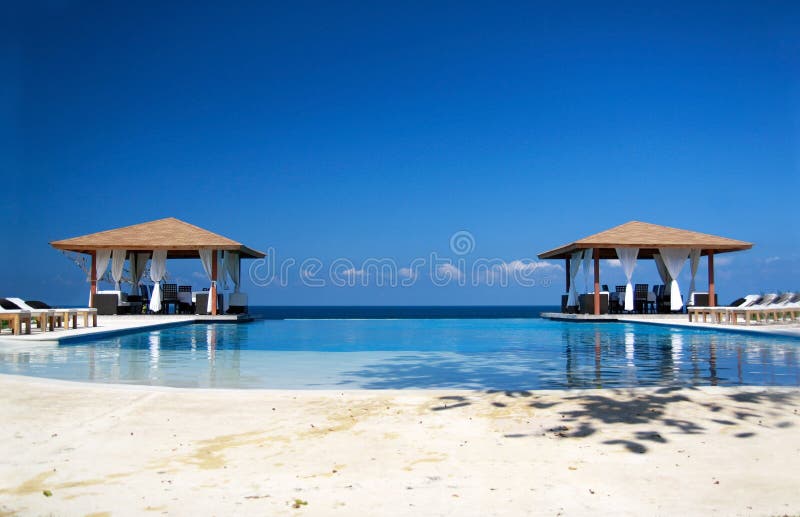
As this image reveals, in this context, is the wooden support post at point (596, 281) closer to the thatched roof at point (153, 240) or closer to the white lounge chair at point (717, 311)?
the white lounge chair at point (717, 311)

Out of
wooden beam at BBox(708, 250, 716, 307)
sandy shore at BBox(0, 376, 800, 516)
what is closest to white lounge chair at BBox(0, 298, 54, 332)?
sandy shore at BBox(0, 376, 800, 516)

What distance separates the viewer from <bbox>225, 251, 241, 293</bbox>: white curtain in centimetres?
1988

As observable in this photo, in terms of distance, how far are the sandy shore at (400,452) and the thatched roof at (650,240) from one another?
46.2 ft

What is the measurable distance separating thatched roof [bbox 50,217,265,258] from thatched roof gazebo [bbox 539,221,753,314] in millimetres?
11052

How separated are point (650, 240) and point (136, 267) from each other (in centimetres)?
1752

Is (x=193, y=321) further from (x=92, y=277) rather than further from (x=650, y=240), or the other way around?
(x=650, y=240)

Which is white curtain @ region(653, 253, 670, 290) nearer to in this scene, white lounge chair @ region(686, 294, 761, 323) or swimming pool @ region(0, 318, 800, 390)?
white lounge chair @ region(686, 294, 761, 323)

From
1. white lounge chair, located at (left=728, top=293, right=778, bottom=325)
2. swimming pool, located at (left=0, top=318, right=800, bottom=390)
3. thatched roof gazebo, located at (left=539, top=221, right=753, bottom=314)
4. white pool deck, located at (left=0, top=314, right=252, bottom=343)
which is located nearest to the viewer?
swimming pool, located at (left=0, top=318, right=800, bottom=390)

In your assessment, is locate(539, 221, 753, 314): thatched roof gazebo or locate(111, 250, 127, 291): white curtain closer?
locate(539, 221, 753, 314): thatched roof gazebo

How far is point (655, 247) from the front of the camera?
18.5 m

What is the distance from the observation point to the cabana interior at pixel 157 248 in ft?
60.1

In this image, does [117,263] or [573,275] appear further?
[573,275]

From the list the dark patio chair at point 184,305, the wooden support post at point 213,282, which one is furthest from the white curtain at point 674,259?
the dark patio chair at point 184,305

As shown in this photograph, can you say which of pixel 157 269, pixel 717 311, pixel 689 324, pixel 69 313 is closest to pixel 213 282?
pixel 157 269
